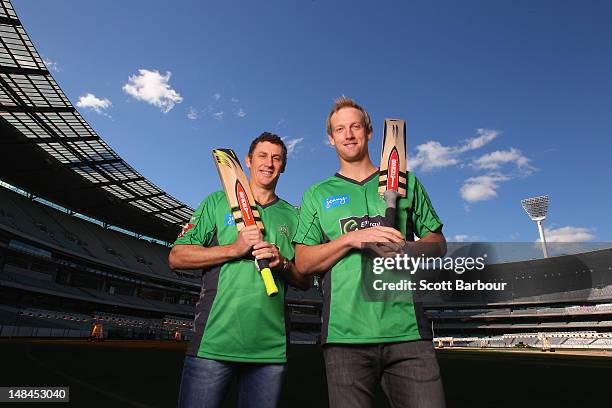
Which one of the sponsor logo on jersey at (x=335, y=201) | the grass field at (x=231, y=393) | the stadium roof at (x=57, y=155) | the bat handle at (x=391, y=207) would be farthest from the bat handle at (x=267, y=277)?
the stadium roof at (x=57, y=155)

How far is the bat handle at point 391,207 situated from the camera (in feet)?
5.76

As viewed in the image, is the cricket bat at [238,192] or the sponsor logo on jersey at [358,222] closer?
the sponsor logo on jersey at [358,222]

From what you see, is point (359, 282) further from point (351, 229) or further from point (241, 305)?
point (241, 305)

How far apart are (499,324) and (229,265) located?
65036mm

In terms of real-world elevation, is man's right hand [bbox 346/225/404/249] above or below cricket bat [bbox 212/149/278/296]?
below

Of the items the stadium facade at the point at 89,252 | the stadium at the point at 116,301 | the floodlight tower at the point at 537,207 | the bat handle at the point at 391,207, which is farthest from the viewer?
the floodlight tower at the point at 537,207

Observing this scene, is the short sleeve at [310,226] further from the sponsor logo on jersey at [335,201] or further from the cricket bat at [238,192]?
the cricket bat at [238,192]

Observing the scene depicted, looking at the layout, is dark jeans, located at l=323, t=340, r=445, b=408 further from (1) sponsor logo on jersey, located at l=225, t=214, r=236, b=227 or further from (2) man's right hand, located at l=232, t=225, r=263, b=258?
(1) sponsor logo on jersey, located at l=225, t=214, r=236, b=227

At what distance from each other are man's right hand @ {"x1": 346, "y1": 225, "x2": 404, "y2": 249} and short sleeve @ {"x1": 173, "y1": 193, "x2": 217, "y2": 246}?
1.32 metres

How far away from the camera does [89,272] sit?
4400cm

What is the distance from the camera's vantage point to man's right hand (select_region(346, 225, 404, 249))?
1.62m

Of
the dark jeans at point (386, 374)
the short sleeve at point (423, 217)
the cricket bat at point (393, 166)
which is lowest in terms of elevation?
the dark jeans at point (386, 374)

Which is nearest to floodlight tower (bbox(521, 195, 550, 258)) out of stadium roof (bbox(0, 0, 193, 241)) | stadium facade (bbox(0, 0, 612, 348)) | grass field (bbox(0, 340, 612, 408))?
stadium facade (bbox(0, 0, 612, 348))

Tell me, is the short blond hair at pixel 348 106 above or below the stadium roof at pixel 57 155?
A: below
